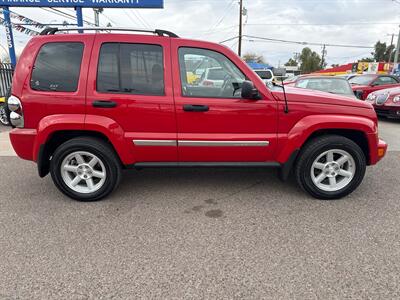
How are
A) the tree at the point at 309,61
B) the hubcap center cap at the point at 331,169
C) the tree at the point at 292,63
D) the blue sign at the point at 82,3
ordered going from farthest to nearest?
the tree at the point at 292,63 → the tree at the point at 309,61 → the blue sign at the point at 82,3 → the hubcap center cap at the point at 331,169

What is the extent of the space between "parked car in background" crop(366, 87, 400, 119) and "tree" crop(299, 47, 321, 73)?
8027cm

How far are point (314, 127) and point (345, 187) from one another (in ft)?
2.86

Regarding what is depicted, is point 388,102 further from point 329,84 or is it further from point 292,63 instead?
point 292,63

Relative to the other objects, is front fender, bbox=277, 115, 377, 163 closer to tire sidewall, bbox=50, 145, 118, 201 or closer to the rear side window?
tire sidewall, bbox=50, 145, 118, 201

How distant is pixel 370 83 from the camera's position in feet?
37.9

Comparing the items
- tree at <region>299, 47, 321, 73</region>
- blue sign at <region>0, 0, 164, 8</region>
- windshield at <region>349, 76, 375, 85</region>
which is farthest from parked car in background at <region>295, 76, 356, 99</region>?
tree at <region>299, 47, 321, 73</region>

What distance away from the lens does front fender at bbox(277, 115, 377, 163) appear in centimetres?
345

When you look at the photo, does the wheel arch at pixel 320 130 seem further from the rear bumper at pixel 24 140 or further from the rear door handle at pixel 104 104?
the rear bumper at pixel 24 140

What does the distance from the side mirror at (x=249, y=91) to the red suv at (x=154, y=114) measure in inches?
0.4

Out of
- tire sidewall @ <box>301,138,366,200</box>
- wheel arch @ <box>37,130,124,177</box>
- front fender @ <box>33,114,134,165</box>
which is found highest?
front fender @ <box>33,114,134,165</box>

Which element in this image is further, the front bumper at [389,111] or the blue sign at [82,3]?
the blue sign at [82,3]

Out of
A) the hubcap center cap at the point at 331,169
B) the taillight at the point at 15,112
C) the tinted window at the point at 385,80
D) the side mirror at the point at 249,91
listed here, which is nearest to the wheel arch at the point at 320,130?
the hubcap center cap at the point at 331,169

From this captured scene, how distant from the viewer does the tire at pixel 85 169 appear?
11.2ft

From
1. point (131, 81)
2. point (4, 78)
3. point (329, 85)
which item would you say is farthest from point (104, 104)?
point (4, 78)
